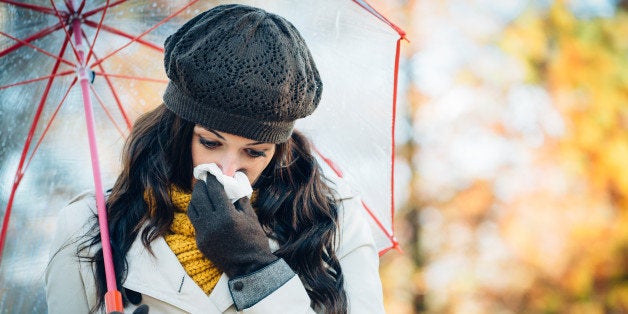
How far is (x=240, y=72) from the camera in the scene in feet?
6.21

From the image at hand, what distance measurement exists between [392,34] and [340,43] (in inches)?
6.7

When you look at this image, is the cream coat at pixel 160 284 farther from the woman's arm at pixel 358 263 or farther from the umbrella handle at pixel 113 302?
the umbrella handle at pixel 113 302

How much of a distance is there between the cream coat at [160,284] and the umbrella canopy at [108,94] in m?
0.31

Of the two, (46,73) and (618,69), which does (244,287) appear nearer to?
(46,73)

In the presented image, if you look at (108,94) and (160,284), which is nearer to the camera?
(160,284)

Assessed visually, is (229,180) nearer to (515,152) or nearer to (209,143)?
(209,143)

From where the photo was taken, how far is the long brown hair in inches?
83.4

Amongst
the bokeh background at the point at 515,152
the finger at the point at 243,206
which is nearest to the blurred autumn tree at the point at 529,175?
the bokeh background at the point at 515,152

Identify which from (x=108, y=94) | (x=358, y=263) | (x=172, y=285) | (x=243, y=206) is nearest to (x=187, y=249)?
(x=172, y=285)

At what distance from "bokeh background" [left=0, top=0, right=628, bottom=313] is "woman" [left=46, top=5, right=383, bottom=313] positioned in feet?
19.2

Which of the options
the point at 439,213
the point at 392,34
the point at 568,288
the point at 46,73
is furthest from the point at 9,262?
the point at 568,288

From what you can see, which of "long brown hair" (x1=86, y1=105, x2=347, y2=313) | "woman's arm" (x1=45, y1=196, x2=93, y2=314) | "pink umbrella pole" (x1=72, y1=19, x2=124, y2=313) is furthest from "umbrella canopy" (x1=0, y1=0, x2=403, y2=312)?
"woman's arm" (x1=45, y1=196, x2=93, y2=314)

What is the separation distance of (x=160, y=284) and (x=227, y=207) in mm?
316

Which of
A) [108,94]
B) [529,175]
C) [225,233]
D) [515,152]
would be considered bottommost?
[529,175]
